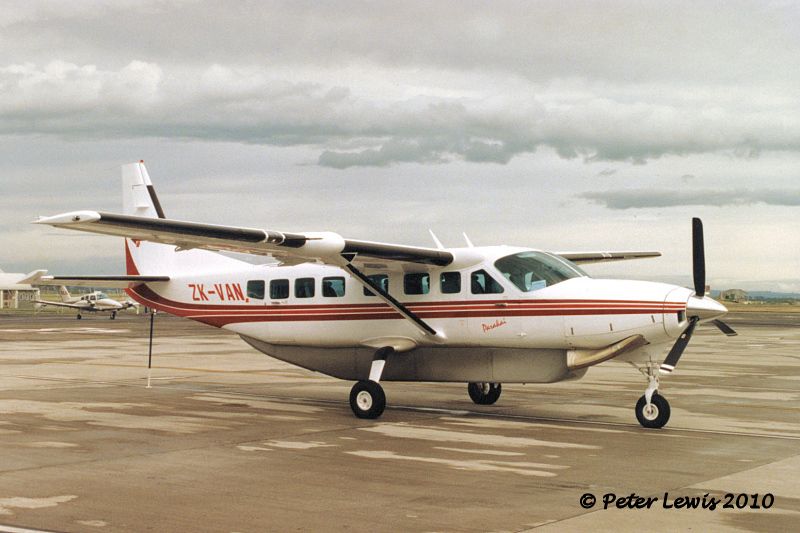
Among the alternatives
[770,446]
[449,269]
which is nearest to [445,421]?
[449,269]

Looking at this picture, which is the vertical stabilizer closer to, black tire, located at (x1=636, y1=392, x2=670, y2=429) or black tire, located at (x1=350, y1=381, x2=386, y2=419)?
black tire, located at (x1=350, y1=381, x2=386, y2=419)

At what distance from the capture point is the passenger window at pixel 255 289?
58.2 ft

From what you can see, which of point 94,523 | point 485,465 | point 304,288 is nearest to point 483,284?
point 304,288

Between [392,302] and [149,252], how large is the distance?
23.2 ft

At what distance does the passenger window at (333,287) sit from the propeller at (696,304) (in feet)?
19.0

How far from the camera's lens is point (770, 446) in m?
12.4

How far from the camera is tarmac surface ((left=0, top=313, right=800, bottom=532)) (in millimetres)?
8195

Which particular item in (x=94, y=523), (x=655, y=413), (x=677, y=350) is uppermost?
(x=677, y=350)

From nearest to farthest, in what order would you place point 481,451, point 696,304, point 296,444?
point 481,451 < point 296,444 < point 696,304

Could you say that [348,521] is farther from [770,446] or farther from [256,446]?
[770,446]

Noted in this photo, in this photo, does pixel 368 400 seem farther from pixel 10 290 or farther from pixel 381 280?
pixel 10 290

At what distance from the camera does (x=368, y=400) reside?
49.3 ft

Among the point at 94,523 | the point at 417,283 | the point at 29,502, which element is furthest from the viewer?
the point at 417,283

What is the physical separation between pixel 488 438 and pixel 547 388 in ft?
25.7
